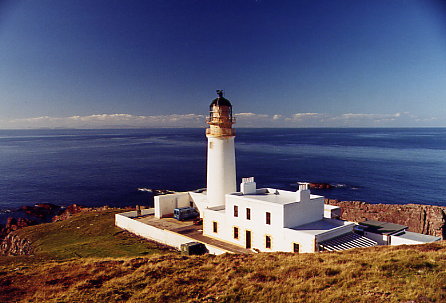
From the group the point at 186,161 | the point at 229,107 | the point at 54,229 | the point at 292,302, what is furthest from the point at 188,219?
the point at 186,161

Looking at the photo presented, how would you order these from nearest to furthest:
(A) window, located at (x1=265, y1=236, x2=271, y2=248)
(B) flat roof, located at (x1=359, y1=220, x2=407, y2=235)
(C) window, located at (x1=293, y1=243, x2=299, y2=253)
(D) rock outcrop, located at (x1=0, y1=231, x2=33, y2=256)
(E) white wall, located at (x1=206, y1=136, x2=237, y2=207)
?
(C) window, located at (x1=293, y1=243, x2=299, y2=253), (A) window, located at (x1=265, y1=236, x2=271, y2=248), (B) flat roof, located at (x1=359, y1=220, x2=407, y2=235), (E) white wall, located at (x1=206, y1=136, x2=237, y2=207), (D) rock outcrop, located at (x1=0, y1=231, x2=33, y2=256)

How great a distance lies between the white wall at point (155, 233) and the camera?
79.5 feet

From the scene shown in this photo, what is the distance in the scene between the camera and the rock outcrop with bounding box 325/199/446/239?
114ft

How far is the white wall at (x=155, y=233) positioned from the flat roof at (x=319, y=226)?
600cm

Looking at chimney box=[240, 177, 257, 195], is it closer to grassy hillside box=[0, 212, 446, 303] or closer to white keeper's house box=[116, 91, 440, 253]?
white keeper's house box=[116, 91, 440, 253]

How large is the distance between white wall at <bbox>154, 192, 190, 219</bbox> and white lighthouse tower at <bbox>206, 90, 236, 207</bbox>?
5598mm

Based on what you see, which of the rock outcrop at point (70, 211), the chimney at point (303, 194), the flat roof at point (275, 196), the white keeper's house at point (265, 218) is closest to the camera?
the white keeper's house at point (265, 218)

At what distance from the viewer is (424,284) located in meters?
10.6

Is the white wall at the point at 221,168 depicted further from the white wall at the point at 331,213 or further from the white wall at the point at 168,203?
the white wall at the point at 331,213

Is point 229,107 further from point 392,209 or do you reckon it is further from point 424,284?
point 392,209

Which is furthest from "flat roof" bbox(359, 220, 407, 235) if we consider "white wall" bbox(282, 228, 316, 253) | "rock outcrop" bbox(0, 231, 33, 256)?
"rock outcrop" bbox(0, 231, 33, 256)

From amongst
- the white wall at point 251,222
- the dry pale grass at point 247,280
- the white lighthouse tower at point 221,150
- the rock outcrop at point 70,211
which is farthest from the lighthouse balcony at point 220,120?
the rock outcrop at point 70,211

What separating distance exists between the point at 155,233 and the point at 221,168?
8.49 meters

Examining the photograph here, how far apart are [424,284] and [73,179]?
263 ft
